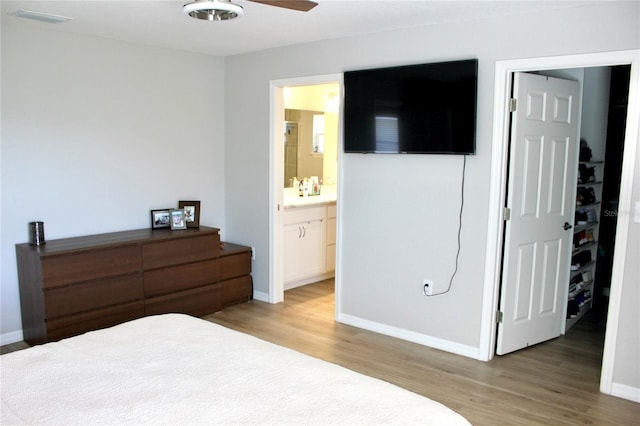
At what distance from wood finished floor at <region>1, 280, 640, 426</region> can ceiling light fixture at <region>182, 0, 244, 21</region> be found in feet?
7.73

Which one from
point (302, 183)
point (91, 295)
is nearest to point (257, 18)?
point (91, 295)

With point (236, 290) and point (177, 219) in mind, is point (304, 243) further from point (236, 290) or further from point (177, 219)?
point (177, 219)

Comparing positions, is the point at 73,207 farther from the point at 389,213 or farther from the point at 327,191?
the point at 327,191

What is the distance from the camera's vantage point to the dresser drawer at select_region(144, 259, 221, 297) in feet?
13.6

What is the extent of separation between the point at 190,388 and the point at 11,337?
2.68m

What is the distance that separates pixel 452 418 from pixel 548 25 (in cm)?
254

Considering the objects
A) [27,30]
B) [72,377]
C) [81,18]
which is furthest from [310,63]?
[72,377]

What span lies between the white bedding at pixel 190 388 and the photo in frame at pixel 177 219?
230 centimetres

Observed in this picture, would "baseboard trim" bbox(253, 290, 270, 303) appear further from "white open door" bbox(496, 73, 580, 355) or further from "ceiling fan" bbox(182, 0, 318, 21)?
"ceiling fan" bbox(182, 0, 318, 21)

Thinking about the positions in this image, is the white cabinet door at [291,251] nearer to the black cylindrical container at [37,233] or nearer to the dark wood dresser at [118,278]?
the dark wood dresser at [118,278]

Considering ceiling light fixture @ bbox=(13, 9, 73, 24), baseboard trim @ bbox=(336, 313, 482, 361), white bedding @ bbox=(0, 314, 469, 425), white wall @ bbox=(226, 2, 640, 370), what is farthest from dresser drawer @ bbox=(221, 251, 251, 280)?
white bedding @ bbox=(0, 314, 469, 425)

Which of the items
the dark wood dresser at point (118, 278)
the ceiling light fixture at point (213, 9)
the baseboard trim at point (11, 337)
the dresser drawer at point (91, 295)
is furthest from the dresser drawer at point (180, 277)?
the ceiling light fixture at point (213, 9)

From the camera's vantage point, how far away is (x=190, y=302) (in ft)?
14.6

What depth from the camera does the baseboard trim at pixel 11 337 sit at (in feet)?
12.5
